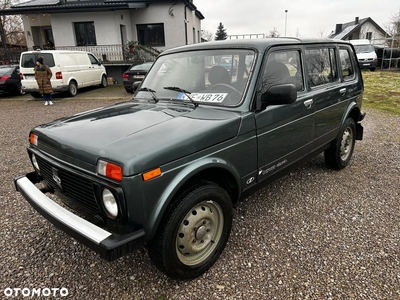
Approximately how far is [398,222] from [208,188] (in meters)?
2.36

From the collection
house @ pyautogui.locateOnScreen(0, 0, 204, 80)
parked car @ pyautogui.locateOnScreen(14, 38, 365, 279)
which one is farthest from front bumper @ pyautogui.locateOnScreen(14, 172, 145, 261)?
house @ pyautogui.locateOnScreen(0, 0, 204, 80)

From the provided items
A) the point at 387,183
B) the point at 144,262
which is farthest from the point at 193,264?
the point at 387,183

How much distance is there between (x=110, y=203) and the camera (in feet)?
6.75

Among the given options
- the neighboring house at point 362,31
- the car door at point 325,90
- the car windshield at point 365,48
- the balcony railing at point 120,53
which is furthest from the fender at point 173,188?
the neighboring house at point 362,31

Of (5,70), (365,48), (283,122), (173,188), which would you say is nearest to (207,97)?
(283,122)

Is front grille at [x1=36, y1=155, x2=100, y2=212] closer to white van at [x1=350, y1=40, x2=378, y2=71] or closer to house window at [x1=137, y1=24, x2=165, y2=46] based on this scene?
house window at [x1=137, y1=24, x2=165, y2=46]

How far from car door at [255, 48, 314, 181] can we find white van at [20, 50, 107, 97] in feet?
37.4

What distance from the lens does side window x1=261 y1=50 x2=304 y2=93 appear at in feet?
9.86

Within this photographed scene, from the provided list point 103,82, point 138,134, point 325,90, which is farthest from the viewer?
point 103,82

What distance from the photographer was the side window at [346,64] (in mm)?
4359

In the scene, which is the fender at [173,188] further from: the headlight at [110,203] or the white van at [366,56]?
the white van at [366,56]

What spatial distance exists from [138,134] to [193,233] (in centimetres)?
94

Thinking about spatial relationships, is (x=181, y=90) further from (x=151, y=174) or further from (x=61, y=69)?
(x=61, y=69)

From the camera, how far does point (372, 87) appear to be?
1352 centimetres
